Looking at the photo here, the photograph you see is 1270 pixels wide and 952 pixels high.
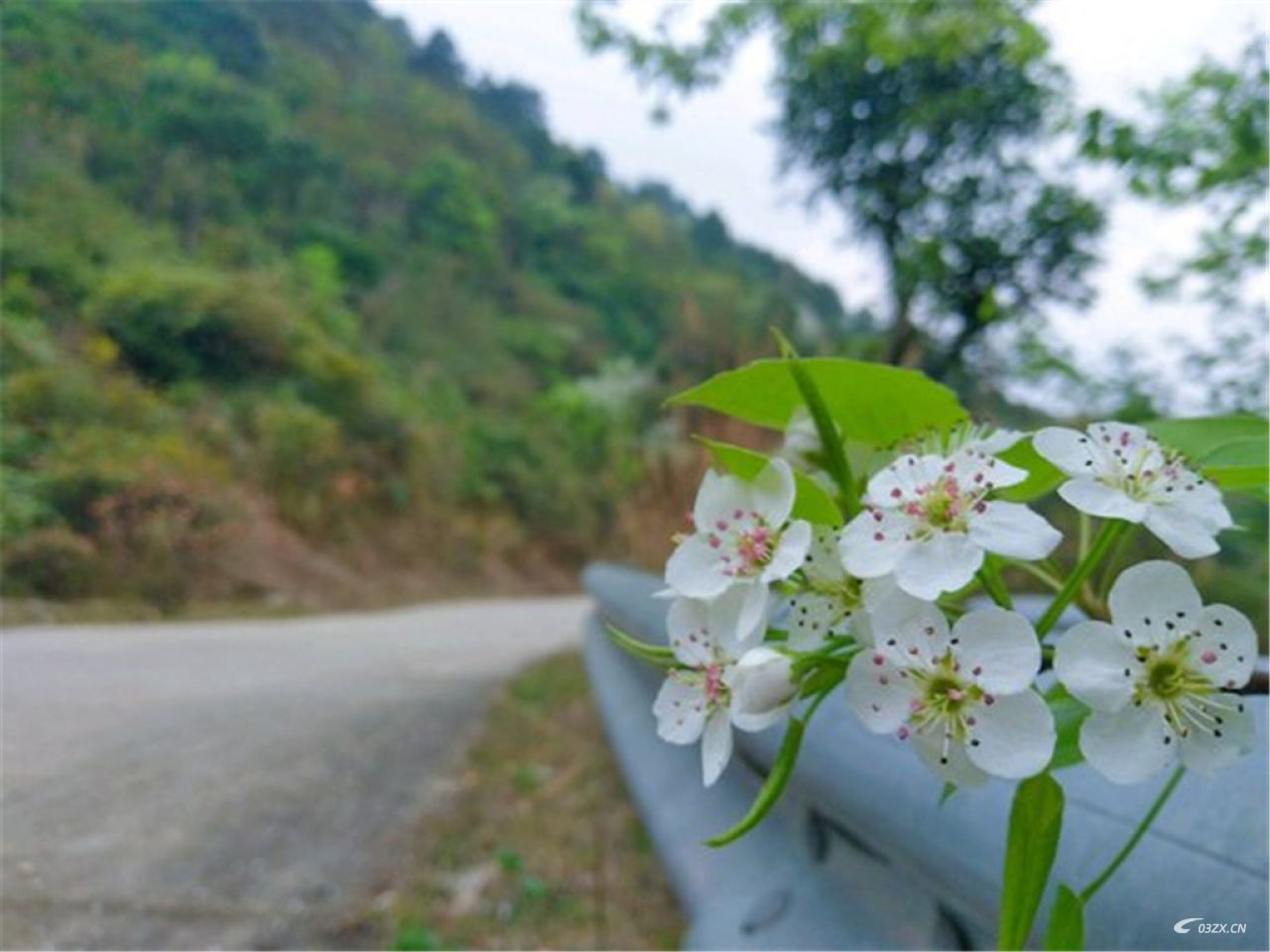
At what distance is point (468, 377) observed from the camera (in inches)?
136

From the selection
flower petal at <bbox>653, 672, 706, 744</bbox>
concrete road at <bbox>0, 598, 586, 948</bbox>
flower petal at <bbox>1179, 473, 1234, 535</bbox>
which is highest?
flower petal at <bbox>1179, 473, 1234, 535</bbox>

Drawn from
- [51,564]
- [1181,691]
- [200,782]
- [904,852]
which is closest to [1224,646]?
[1181,691]

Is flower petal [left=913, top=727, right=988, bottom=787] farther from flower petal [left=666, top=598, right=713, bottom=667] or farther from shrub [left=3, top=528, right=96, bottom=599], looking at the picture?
shrub [left=3, top=528, right=96, bottom=599]

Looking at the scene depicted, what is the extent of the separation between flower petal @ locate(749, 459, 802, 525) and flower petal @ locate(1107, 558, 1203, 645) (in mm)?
137

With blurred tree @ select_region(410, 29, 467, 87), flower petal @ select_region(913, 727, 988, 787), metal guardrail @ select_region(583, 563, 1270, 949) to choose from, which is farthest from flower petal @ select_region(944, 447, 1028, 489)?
blurred tree @ select_region(410, 29, 467, 87)

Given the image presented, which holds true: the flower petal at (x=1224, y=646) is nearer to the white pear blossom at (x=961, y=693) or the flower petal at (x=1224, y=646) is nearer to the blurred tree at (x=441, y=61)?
the white pear blossom at (x=961, y=693)

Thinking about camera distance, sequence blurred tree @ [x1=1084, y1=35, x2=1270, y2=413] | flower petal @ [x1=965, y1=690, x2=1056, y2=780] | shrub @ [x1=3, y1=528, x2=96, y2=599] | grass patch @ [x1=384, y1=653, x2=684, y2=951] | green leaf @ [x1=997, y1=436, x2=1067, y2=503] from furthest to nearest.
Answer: blurred tree @ [x1=1084, y1=35, x2=1270, y2=413], grass patch @ [x1=384, y1=653, x2=684, y2=951], shrub @ [x1=3, y1=528, x2=96, y2=599], green leaf @ [x1=997, y1=436, x2=1067, y2=503], flower petal @ [x1=965, y1=690, x2=1056, y2=780]

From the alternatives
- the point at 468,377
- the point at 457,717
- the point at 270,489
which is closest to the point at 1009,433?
the point at 457,717

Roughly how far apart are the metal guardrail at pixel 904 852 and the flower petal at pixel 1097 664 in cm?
22

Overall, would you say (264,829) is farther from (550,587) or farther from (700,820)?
(550,587)

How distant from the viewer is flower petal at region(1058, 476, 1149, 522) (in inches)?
16.6

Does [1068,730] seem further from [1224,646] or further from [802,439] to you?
[802,439]

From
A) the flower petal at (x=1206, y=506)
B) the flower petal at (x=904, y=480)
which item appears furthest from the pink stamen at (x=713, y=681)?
the flower petal at (x=1206, y=506)

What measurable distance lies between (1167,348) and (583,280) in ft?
4.44
